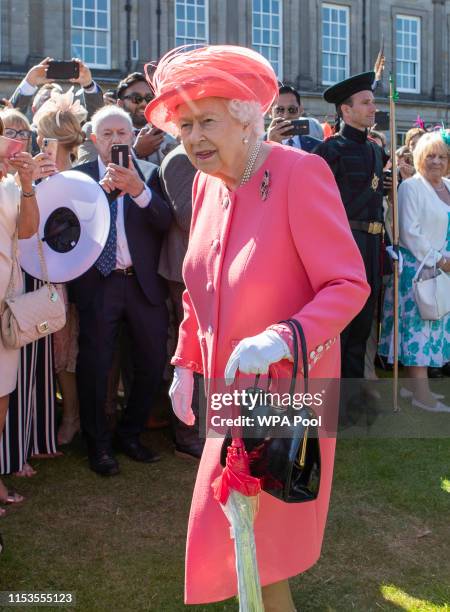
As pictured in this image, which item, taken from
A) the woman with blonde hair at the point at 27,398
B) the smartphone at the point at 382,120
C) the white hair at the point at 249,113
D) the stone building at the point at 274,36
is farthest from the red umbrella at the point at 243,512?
the stone building at the point at 274,36

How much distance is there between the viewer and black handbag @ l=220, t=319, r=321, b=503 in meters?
1.99

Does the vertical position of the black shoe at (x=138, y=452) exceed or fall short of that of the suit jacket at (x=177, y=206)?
it falls short

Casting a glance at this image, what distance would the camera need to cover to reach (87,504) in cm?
408

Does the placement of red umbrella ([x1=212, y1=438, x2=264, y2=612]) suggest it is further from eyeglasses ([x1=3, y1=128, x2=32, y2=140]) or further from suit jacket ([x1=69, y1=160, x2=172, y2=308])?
eyeglasses ([x1=3, y1=128, x2=32, y2=140])

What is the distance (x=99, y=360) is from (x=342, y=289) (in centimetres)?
266

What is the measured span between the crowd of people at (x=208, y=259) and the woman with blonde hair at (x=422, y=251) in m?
0.01

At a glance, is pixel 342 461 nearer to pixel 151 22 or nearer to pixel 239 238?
pixel 239 238

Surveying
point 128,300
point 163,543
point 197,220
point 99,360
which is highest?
point 197,220

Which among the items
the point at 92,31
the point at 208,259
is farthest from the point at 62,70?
the point at 92,31

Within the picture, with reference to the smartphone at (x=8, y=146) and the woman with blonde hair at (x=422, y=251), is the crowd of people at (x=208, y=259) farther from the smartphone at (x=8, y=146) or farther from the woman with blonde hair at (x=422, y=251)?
the smartphone at (x=8, y=146)

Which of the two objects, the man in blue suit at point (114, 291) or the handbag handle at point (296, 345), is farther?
the man in blue suit at point (114, 291)

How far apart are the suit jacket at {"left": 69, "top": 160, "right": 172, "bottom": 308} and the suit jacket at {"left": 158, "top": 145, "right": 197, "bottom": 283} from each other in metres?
0.05

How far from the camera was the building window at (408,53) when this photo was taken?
2875 cm

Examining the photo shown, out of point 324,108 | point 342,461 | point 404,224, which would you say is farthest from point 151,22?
point 342,461
